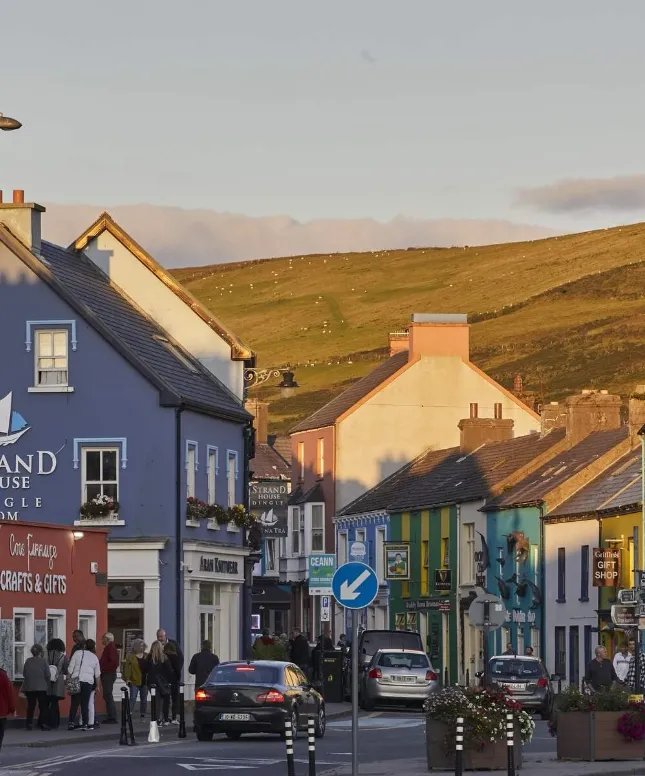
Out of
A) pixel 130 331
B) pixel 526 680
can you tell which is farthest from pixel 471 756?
pixel 130 331

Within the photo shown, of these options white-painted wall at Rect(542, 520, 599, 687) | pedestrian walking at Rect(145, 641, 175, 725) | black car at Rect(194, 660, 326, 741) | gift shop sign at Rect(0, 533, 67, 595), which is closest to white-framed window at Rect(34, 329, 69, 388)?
gift shop sign at Rect(0, 533, 67, 595)

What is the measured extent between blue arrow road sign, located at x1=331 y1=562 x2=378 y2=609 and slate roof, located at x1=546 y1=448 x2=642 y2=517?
3397 centimetres

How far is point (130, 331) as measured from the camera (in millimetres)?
54875

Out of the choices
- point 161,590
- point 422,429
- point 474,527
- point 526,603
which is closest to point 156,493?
point 161,590

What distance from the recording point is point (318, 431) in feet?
315

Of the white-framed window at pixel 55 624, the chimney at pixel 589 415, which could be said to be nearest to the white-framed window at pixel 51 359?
the white-framed window at pixel 55 624

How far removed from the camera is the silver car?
2074 inches

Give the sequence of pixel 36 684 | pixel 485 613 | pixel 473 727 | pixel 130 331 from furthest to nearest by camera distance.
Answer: pixel 130 331, pixel 485 613, pixel 36 684, pixel 473 727

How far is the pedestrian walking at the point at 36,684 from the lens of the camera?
38031 mm

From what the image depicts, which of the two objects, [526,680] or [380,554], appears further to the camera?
[380,554]

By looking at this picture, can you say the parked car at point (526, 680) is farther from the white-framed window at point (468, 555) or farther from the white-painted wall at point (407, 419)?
the white-painted wall at point (407, 419)

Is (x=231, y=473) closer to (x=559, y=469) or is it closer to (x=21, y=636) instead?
(x=21, y=636)

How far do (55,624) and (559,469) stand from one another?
32348mm

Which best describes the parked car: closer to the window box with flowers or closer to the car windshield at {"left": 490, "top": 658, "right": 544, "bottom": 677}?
the car windshield at {"left": 490, "top": 658, "right": 544, "bottom": 677}
